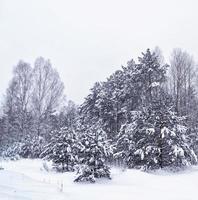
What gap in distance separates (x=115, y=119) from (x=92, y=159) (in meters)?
13.0

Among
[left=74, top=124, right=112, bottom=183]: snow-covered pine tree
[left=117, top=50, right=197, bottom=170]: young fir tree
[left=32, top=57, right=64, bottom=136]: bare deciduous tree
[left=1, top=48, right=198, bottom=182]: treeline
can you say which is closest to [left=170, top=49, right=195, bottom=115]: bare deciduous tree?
[left=1, top=48, right=198, bottom=182]: treeline

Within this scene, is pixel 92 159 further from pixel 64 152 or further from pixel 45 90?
pixel 45 90

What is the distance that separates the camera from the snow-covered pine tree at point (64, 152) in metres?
18.8

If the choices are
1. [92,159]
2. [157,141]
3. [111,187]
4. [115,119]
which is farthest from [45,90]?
[111,187]

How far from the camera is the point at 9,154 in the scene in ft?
97.8

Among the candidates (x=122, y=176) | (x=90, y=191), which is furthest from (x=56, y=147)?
(x=90, y=191)

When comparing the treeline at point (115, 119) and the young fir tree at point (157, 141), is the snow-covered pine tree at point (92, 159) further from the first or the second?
the young fir tree at point (157, 141)

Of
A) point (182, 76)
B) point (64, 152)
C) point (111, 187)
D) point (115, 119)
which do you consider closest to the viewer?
point (111, 187)

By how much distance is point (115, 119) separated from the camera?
94.4 feet

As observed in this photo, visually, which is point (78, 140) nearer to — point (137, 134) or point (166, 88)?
point (137, 134)

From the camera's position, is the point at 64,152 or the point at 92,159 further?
the point at 64,152

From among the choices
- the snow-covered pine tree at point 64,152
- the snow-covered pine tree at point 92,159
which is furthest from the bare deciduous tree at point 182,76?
the snow-covered pine tree at point 92,159

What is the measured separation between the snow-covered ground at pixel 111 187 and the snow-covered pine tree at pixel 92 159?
491mm

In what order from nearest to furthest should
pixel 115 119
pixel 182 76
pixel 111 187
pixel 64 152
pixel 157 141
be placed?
pixel 111 187 < pixel 64 152 < pixel 157 141 < pixel 115 119 < pixel 182 76
